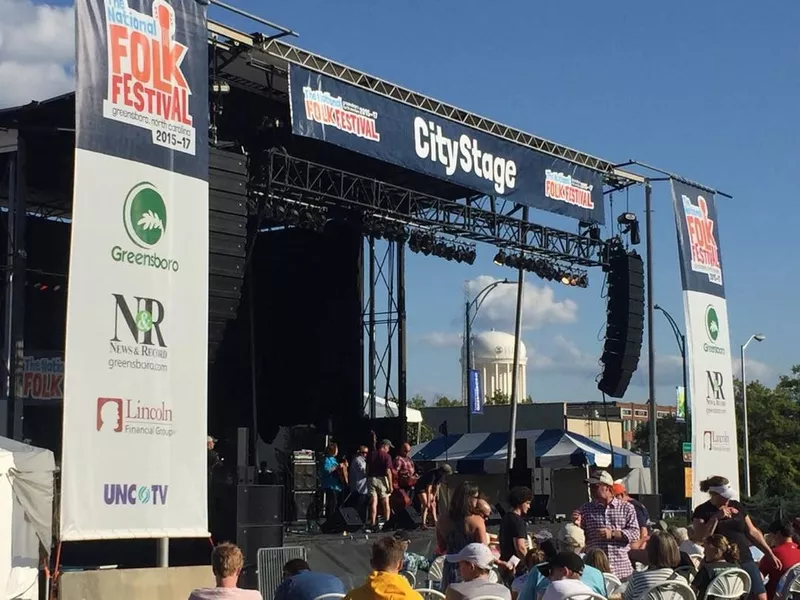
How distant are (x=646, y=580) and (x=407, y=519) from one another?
10856mm

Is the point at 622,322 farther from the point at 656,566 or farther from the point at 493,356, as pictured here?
the point at 493,356

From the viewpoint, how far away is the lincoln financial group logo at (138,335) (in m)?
9.39

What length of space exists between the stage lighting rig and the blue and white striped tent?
4546 millimetres

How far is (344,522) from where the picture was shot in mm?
16625

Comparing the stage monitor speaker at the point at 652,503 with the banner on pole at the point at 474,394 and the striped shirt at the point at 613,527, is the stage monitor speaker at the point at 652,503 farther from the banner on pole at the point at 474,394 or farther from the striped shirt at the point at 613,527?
the banner on pole at the point at 474,394

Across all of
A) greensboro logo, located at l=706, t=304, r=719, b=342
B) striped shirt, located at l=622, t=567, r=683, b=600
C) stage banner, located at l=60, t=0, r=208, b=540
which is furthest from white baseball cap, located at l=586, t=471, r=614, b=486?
greensboro logo, located at l=706, t=304, r=719, b=342

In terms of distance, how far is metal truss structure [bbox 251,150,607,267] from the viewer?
16391mm

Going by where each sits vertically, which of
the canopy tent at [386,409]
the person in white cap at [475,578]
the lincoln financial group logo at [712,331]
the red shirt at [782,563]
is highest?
the lincoln financial group logo at [712,331]

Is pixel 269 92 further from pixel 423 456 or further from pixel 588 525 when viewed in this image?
pixel 423 456

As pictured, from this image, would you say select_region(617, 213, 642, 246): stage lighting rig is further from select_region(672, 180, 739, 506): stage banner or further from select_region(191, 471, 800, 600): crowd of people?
select_region(191, 471, 800, 600): crowd of people

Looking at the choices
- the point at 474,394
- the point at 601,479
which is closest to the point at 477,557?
the point at 601,479

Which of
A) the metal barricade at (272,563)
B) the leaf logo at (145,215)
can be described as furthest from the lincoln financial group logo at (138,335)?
the metal barricade at (272,563)

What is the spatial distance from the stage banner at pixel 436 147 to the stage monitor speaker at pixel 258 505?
14.5 ft

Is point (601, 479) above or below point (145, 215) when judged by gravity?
below
